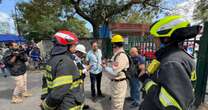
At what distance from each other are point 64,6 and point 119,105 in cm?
1171

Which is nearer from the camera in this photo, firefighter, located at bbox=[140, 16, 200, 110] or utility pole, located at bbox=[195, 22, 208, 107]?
firefighter, located at bbox=[140, 16, 200, 110]

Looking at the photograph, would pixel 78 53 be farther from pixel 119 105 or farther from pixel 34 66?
pixel 34 66

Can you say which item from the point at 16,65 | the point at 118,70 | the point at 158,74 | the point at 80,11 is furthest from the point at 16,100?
the point at 80,11

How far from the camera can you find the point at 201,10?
15.1m

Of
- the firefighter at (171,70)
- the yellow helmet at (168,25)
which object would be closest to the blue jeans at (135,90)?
the firefighter at (171,70)

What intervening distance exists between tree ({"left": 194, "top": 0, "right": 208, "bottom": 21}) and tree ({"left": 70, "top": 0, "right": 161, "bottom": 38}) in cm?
241

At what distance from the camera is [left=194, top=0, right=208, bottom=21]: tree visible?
572 inches

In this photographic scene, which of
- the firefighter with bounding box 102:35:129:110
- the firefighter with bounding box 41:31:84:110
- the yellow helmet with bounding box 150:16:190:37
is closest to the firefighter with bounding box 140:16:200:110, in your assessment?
the yellow helmet with bounding box 150:16:190:37

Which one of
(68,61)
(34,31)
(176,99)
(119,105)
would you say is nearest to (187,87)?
(176,99)

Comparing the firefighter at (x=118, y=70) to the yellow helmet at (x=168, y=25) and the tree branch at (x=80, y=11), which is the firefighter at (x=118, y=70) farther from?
the tree branch at (x=80, y=11)

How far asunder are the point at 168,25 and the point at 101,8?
1317cm

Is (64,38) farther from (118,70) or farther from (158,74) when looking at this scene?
(118,70)

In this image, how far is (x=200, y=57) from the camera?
5543 mm

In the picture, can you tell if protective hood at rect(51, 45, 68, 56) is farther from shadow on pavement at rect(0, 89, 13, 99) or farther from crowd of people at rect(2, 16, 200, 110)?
shadow on pavement at rect(0, 89, 13, 99)
